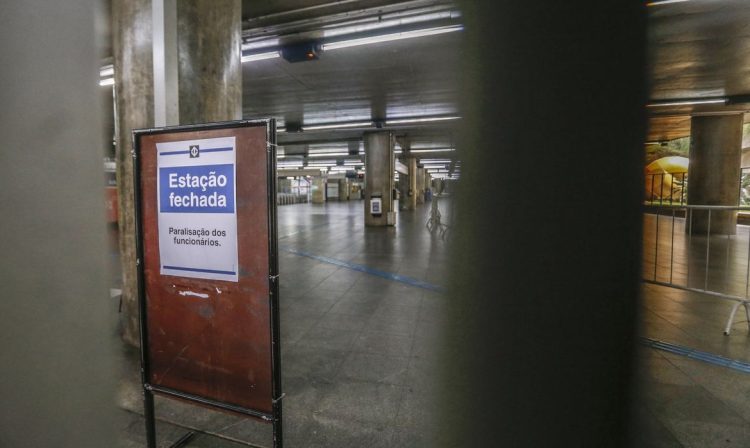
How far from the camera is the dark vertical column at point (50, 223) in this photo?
3.79 ft

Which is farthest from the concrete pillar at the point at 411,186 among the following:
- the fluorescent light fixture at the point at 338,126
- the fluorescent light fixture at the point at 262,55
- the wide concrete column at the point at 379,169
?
the fluorescent light fixture at the point at 262,55

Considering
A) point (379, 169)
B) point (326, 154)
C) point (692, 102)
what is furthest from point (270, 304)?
point (326, 154)

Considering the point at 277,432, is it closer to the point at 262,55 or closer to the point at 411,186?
the point at 262,55

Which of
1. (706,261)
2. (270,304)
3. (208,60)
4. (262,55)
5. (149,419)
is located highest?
(262,55)

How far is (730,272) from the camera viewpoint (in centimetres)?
706

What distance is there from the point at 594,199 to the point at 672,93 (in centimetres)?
1408

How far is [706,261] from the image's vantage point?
24.2ft

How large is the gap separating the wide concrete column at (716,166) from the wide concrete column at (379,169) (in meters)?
12.2

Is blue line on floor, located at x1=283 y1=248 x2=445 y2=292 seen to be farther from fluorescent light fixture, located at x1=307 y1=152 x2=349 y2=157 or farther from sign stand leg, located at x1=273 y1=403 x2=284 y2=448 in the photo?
fluorescent light fixture, located at x1=307 y1=152 x2=349 y2=157

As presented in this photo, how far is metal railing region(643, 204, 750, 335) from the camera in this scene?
4534 mm

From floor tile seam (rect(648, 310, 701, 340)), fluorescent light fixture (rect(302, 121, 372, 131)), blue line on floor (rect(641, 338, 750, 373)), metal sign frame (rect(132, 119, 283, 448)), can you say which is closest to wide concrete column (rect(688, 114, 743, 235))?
floor tile seam (rect(648, 310, 701, 340))

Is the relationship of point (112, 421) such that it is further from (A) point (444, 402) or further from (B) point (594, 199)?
(B) point (594, 199)

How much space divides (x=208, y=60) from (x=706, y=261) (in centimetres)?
964

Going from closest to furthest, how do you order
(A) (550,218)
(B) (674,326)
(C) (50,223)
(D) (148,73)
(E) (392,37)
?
(A) (550,218) → (C) (50,223) → (D) (148,73) → (B) (674,326) → (E) (392,37)
